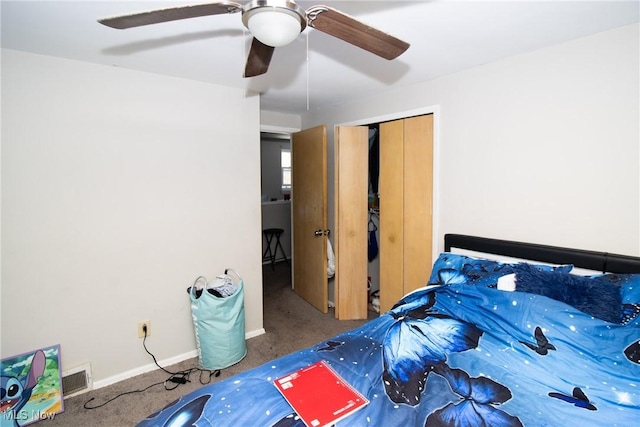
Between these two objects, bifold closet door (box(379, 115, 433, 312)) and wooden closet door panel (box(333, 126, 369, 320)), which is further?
wooden closet door panel (box(333, 126, 369, 320))

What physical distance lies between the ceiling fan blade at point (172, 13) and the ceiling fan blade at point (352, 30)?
0.89ft

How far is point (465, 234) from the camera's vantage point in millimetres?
2381

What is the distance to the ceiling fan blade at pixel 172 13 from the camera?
3.36 ft

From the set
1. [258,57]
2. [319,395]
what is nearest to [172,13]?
[258,57]

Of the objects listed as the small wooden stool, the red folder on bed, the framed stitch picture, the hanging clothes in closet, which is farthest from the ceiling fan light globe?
the small wooden stool

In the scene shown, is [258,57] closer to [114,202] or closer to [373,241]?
→ [114,202]

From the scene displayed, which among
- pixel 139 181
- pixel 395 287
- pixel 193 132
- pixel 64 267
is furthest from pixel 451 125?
pixel 64 267

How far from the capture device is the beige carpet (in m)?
1.95

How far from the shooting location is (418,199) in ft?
8.92

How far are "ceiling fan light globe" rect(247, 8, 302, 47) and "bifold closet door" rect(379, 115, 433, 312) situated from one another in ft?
5.98

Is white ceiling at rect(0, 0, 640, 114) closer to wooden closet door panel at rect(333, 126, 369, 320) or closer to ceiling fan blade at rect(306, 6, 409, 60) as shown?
ceiling fan blade at rect(306, 6, 409, 60)

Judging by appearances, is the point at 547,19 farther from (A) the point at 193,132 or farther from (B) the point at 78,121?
(B) the point at 78,121

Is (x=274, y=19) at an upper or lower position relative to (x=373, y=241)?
upper

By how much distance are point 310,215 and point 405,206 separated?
3.76 ft
